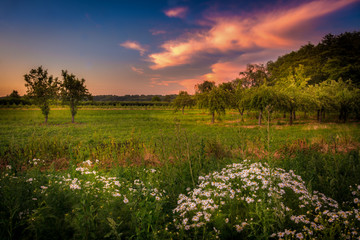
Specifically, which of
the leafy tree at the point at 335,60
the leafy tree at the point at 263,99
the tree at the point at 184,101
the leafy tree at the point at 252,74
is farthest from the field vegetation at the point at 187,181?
the leafy tree at the point at 252,74

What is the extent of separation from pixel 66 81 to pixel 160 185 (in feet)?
87.6

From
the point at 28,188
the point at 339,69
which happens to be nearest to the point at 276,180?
the point at 28,188

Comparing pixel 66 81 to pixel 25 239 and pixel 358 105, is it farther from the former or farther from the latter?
pixel 358 105

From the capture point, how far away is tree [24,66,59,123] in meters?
23.7

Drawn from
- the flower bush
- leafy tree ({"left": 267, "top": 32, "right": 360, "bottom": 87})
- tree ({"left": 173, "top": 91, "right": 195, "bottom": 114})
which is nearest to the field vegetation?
the flower bush

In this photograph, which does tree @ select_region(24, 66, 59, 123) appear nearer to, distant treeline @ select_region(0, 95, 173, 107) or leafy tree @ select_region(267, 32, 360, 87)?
distant treeline @ select_region(0, 95, 173, 107)

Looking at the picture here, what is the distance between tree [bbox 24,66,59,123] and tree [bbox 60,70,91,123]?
1127 millimetres

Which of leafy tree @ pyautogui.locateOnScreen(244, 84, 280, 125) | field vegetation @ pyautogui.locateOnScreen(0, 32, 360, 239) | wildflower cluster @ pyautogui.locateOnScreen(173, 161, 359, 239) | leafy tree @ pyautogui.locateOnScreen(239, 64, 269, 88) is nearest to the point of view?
field vegetation @ pyautogui.locateOnScreen(0, 32, 360, 239)

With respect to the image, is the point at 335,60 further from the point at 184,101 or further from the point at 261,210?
the point at 261,210

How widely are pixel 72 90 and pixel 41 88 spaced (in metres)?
3.50

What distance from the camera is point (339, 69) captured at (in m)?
35.3

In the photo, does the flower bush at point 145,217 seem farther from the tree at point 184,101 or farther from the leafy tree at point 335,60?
the leafy tree at point 335,60

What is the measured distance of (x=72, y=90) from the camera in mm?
25625

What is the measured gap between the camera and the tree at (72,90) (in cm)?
2523
